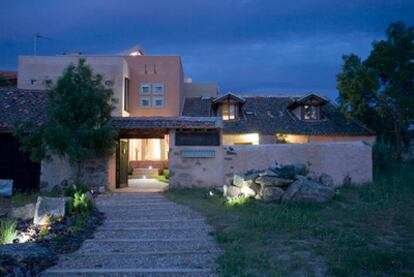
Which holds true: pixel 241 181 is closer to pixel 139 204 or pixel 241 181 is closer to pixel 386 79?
pixel 139 204

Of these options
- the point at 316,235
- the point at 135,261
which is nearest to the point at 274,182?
the point at 316,235

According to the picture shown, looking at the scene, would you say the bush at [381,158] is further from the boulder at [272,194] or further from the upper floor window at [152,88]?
the upper floor window at [152,88]

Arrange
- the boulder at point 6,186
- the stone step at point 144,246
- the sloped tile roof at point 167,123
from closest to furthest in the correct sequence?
the stone step at point 144,246 → the boulder at point 6,186 → the sloped tile roof at point 167,123

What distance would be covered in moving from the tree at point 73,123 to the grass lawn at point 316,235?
151 inches

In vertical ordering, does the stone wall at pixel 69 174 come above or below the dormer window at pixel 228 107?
below

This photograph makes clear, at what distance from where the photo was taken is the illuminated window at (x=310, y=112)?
77.7 feet

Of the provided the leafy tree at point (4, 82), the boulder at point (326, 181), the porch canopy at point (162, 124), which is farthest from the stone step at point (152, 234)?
the leafy tree at point (4, 82)

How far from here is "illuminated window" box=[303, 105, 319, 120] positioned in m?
23.7

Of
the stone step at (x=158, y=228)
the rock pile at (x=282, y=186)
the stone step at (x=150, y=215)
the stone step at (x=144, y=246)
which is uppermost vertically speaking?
the rock pile at (x=282, y=186)

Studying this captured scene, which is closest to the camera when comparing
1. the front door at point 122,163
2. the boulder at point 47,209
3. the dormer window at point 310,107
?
the boulder at point 47,209

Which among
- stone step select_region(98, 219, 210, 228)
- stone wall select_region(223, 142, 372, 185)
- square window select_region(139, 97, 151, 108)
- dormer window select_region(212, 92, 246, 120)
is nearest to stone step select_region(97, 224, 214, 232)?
stone step select_region(98, 219, 210, 228)

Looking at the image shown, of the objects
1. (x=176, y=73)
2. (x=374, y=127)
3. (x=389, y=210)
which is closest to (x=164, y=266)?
(x=389, y=210)

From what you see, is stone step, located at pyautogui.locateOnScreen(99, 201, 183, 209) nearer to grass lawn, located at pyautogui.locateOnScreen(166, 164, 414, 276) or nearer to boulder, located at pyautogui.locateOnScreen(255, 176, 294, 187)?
grass lawn, located at pyautogui.locateOnScreen(166, 164, 414, 276)

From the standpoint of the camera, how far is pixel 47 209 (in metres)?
8.55
